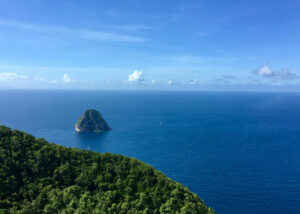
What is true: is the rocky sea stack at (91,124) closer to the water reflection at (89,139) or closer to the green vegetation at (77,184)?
the water reflection at (89,139)

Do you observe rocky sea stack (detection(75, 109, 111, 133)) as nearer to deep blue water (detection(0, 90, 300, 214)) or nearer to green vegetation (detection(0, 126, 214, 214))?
deep blue water (detection(0, 90, 300, 214))

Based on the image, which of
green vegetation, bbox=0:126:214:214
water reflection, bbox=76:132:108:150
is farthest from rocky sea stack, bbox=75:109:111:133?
green vegetation, bbox=0:126:214:214

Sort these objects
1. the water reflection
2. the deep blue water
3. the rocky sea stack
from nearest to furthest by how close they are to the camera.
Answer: the deep blue water < the water reflection < the rocky sea stack

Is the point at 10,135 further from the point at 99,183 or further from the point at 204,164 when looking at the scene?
the point at 204,164

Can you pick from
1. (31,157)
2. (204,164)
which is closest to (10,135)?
(31,157)

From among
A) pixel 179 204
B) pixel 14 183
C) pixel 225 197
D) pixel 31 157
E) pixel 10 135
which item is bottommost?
pixel 225 197
